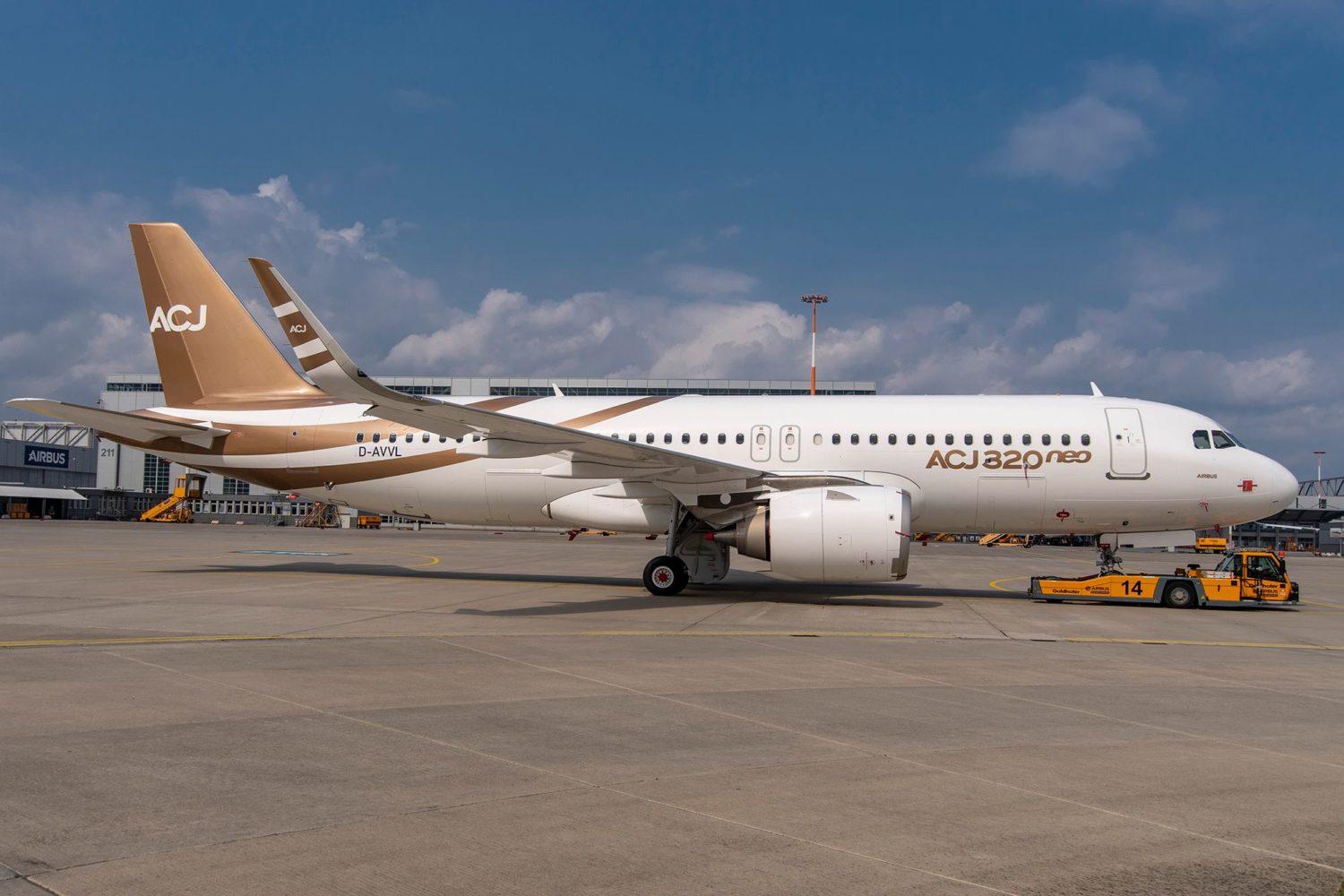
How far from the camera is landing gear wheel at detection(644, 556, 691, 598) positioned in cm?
1769

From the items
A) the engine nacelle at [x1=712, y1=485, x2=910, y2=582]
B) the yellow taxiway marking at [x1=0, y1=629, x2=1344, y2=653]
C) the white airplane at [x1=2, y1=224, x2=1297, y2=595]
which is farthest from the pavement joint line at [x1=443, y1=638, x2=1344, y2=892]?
the white airplane at [x1=2, y1=224, x2=1297, y2=595]

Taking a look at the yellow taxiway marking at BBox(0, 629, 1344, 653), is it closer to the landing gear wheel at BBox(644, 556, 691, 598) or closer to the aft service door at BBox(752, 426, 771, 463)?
the landing gear wheel at BBox(644, 556, 691, 598)

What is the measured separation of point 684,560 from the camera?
1809 cm

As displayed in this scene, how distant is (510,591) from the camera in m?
18.4

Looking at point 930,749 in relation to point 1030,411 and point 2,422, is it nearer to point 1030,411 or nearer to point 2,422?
A: point 1030,411

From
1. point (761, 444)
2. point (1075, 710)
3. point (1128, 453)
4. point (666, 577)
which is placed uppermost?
point (761, 444)

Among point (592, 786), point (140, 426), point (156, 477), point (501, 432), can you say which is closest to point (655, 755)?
point (592, 786)

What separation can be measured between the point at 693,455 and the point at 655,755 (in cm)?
1213

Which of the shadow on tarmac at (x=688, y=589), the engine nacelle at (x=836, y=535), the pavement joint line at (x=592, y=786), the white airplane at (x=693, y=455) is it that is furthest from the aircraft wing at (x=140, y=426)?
the engine nacelle at (x=836, y=535)

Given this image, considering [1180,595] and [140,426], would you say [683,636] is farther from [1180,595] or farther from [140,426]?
[140,426]

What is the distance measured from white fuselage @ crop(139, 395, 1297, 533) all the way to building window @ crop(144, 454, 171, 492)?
78242 mm

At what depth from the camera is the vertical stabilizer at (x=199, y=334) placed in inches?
814

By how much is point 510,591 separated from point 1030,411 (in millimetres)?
10428

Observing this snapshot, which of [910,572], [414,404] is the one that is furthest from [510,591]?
[910,572]
